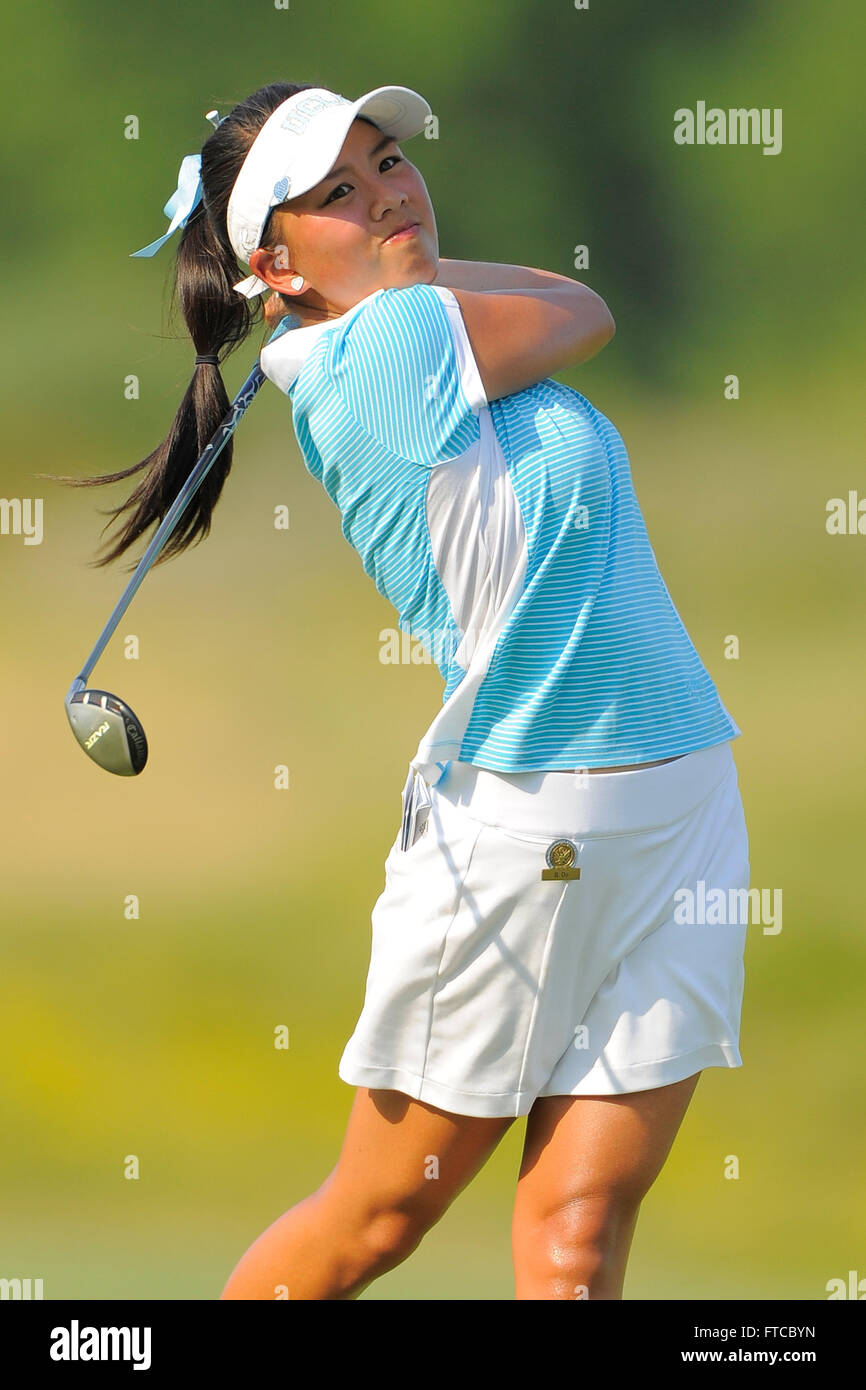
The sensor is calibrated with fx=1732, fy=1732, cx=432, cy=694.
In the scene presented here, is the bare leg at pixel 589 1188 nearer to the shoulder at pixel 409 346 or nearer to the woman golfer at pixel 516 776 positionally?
the woman golfer at pixel 516 776

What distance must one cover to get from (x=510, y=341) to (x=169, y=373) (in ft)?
7.39

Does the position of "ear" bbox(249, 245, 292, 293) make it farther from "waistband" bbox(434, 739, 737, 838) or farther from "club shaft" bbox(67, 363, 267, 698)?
"waistband" bbox(434, 739, 737, 838)

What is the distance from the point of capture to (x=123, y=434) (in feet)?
10.9

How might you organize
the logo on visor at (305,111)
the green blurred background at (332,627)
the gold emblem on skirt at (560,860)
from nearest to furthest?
the gold emblem on skirt at (560,860)
the logo on visor at (305,111)
the green blurred background at (332,627)

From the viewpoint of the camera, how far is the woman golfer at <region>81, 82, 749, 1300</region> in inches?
46.8

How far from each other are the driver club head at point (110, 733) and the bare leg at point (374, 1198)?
301mm

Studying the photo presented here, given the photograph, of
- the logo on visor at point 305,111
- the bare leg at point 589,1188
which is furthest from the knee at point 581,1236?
the logo on visor at point 305,111

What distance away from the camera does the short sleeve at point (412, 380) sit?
1.19 meters

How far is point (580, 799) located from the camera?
1183 mm

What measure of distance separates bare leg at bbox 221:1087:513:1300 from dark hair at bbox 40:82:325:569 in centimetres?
48

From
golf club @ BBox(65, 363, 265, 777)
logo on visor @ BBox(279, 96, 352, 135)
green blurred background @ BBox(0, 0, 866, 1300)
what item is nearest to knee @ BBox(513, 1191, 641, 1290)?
golf club @ BBox(65, 363, 265, 777)

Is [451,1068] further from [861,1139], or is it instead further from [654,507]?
[654,507]

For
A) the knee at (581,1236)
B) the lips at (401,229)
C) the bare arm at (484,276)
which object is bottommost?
the knee at (581,1236)

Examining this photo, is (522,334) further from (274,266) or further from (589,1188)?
(589,1188)
